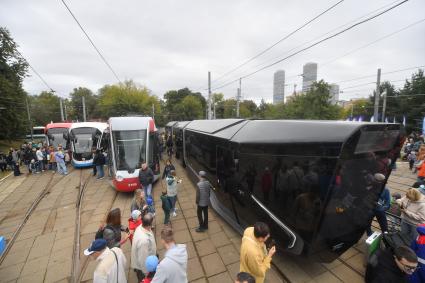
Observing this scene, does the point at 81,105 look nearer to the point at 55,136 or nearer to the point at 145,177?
the point at 55,136

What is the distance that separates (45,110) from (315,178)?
67.2 metres

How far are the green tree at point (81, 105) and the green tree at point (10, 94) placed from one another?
36291 mm

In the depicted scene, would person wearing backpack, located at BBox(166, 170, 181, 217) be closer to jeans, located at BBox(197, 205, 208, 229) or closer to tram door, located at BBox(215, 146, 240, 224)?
jeans, located at BBox(197, 205, 208, 229)

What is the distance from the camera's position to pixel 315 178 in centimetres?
338

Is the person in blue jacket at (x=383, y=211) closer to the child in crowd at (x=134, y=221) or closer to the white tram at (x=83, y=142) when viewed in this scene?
the child in crowd at (x=134, y=221)

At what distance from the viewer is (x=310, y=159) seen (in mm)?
3449

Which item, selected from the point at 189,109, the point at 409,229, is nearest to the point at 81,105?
the point at 189,109

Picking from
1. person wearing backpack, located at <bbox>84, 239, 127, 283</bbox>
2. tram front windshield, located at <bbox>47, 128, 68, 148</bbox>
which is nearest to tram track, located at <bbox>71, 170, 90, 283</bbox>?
person wearing backpack, located at <bbox>84, 239, 127, 283</bbox>

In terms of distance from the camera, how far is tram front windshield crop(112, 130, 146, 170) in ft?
29.6

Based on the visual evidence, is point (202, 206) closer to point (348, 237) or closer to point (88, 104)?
point (348, 237)

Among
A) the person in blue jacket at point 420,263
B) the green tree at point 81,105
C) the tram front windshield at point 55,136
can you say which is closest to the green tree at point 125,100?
the green tree at point 81,105

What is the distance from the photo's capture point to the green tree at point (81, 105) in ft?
215

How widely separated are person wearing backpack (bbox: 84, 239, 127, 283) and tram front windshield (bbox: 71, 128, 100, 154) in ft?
43.6

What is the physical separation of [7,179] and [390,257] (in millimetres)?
18016
